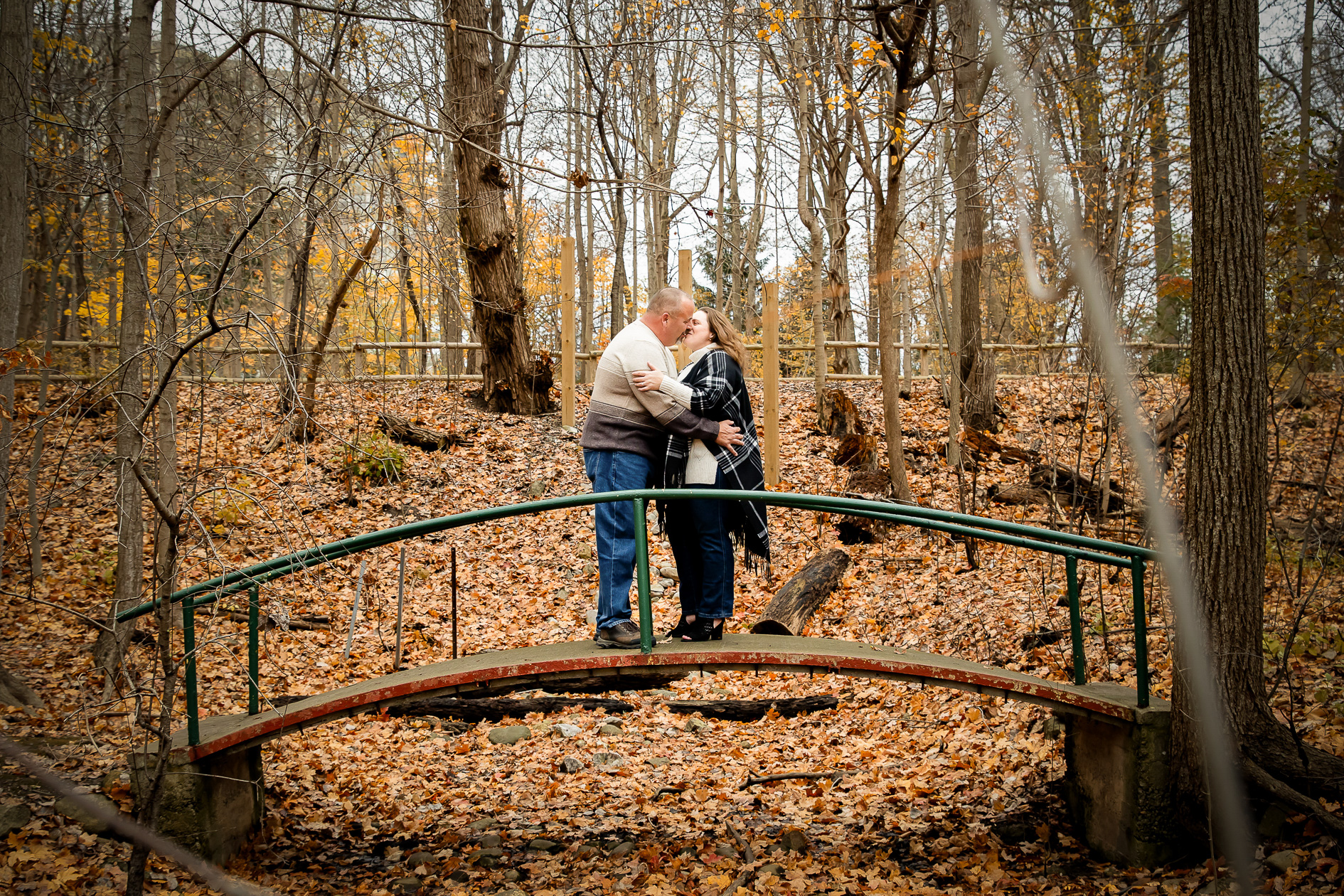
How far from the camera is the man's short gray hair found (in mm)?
4891

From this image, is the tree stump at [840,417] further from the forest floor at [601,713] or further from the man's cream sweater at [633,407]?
the man's cream sweater at [633,407]

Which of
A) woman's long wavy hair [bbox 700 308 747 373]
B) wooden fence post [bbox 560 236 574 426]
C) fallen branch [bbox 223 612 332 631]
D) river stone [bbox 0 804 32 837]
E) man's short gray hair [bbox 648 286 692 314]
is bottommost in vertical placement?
river stone [bbox 0 804 32 837]

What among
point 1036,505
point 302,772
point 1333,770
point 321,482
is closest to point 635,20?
point 321,482

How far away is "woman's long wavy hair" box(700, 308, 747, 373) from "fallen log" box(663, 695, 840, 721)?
3385mm

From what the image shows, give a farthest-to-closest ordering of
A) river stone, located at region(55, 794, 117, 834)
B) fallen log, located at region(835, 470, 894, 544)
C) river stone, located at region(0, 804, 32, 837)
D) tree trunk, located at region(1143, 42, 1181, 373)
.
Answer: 1. fallen log, located at region(835, 470, 894, 544)
2. tree trunk, located at region(1143, 42, 1181, 373)
3. river stone, located at region(55, 794, 117, 834)
4. river stone, located at region(0, 804, 32, 837)

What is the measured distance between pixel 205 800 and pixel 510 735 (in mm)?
2494

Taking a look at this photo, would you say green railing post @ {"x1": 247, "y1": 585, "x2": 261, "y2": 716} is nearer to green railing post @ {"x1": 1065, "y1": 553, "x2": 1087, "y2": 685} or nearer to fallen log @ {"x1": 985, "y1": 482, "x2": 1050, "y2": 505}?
green railing post @ {"x1": 1065, "y1": 553, "x2": 1087, "y2": 685}

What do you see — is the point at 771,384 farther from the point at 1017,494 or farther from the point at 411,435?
the point at 411,435

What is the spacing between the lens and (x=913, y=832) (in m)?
5.29

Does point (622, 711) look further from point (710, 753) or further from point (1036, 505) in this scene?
point (1036, 505)

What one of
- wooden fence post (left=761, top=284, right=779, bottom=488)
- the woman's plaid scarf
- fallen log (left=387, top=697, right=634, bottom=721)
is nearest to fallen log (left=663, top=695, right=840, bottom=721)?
fallen log (left=387, top=697, right=634, bottom=721)

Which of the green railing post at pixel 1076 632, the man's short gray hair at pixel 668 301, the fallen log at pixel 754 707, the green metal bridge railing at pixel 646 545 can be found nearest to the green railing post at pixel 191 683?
the green metal bridge railing at pixel 646 545

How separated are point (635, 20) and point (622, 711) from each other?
40.0 ft

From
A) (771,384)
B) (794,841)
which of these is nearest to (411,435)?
(771,384)
